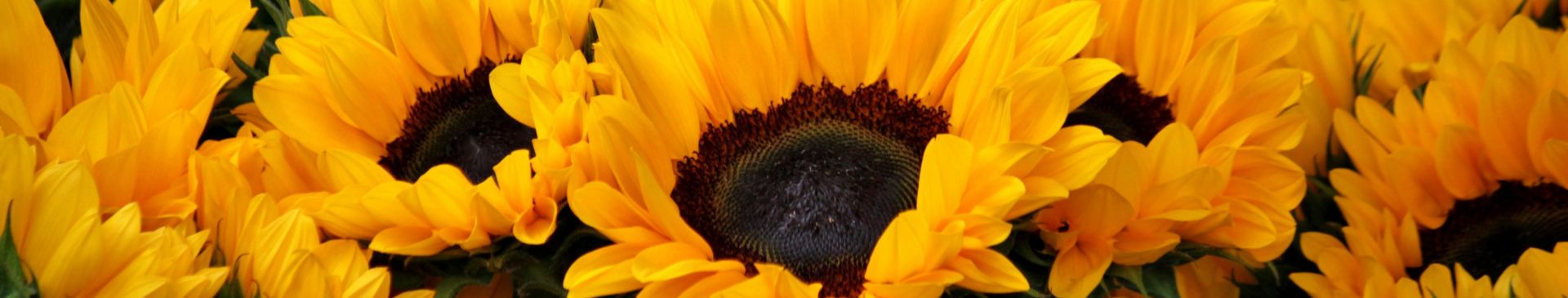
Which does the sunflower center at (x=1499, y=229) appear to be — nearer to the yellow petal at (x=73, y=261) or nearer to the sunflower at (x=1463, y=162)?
the sunflower at (x=1463, y=162)

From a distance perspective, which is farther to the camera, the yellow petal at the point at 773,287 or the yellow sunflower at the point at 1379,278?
the yellow sunflower at the point at 1379,278

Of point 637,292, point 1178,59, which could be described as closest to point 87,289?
point 637,292

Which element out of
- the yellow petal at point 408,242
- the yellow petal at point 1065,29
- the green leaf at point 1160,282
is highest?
the yellow petal at point 1065,29

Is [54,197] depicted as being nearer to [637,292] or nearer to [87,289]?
[87,289]

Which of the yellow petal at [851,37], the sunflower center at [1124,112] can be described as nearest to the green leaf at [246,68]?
the yellow petal at [851,37]

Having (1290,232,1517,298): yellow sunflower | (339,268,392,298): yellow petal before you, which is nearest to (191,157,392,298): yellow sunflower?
(339,268,392,298): yellow petal

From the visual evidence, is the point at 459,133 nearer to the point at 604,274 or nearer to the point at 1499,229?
the point at 604,274

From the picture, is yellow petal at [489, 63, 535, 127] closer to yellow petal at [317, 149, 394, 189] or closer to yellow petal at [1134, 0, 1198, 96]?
yellow petal at [317, 149, 394, 189]
